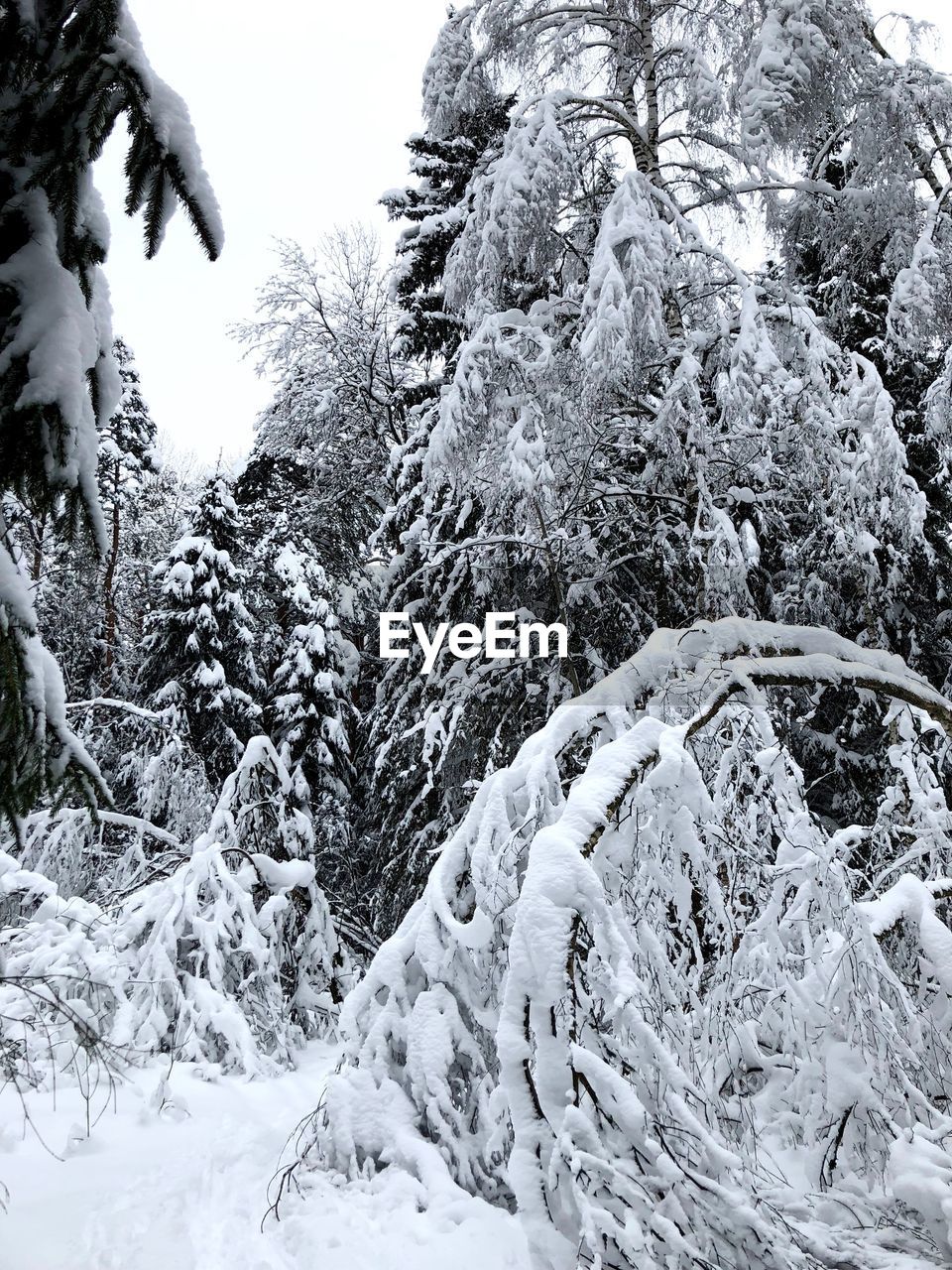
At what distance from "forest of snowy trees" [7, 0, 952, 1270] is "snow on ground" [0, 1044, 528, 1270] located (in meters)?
0.15

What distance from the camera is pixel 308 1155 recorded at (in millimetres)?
3152

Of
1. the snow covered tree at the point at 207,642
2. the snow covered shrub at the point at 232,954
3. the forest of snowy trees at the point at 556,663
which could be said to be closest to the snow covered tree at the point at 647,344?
the forest of snowy trees at the point at 556,663

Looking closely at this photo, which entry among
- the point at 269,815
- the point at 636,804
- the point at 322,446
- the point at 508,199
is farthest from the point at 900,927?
the point at 322,446

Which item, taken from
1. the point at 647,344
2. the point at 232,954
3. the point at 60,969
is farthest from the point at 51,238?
the point at 232,954

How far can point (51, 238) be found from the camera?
2.27 meters

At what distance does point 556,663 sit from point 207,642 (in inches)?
335

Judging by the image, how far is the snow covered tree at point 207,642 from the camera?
43.7 feet

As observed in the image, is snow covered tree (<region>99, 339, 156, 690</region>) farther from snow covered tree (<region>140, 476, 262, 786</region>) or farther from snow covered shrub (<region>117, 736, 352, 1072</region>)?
snow covered shrub (<region>117, 736, 352, 1072</region>)

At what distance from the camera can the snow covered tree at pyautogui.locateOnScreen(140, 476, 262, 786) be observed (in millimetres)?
13320

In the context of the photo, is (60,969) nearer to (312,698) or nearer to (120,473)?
(312,698)

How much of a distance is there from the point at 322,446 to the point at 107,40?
12148mm

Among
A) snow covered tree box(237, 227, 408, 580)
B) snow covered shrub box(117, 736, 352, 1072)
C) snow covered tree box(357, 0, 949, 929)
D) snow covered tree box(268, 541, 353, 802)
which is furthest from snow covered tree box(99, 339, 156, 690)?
snow covered tree box(357, 0, 949, 929)

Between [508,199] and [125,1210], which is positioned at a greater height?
[508,199]

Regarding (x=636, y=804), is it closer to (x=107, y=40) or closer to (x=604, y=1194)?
(x=604, y=1194)
